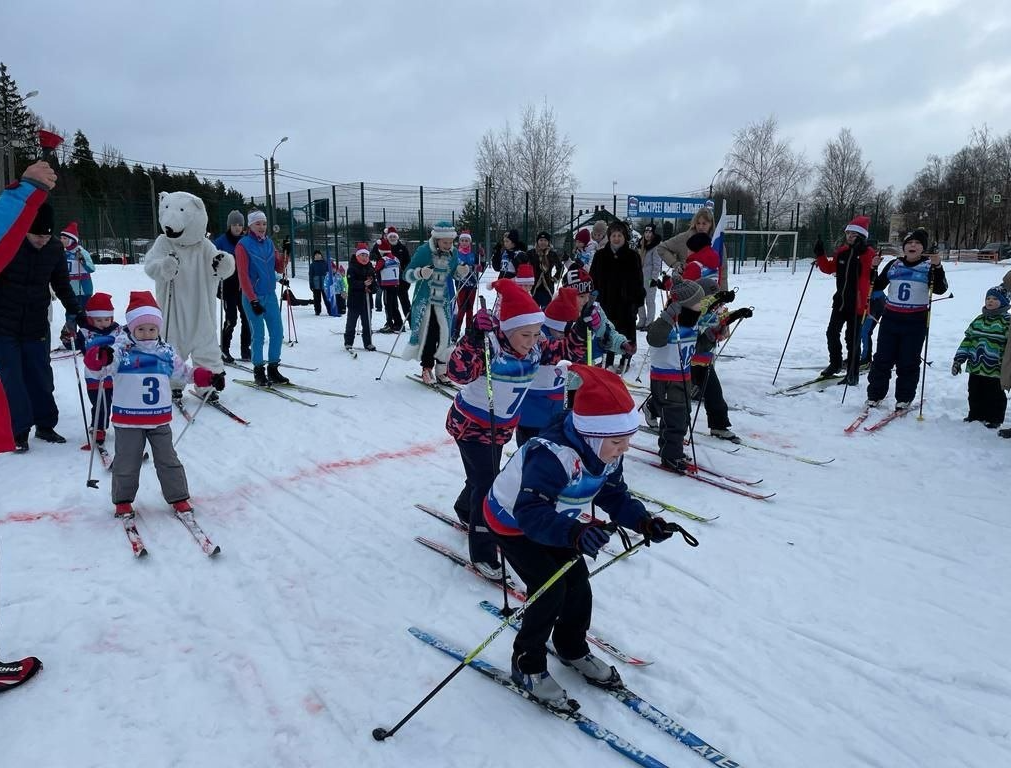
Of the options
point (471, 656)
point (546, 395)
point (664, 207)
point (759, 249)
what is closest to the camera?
point (471, 656)

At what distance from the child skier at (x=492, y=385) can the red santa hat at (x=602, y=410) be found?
3.68 ft

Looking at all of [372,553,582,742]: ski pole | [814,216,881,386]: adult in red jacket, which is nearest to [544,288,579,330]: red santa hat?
[372,553,582,742]: ski pole

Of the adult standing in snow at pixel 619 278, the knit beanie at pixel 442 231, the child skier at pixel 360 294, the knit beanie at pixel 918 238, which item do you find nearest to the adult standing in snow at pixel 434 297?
the knit beanie at pixel 442 231

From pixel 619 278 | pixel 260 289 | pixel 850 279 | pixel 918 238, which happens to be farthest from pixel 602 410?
pixel 850 279

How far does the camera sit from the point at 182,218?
703 cm

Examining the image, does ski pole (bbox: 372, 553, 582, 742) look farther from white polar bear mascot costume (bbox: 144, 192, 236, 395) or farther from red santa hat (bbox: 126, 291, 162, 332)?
white polar bear mascot costume (bbox: 144, 192, 236, 395)

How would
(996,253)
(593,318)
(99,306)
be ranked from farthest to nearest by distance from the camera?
(996,253)
(99,306)
(593,318)

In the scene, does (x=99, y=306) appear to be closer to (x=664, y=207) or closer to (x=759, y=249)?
(x=664, y=207)

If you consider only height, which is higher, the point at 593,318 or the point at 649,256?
the point at 649,256

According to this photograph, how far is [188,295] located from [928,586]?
7.22 m

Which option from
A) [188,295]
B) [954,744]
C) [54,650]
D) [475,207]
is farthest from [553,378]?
[475,207]

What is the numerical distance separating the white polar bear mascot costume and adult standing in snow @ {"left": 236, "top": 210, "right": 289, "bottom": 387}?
0.75 ft

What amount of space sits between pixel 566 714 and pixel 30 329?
5.53 metres

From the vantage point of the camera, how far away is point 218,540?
409 centimetres
